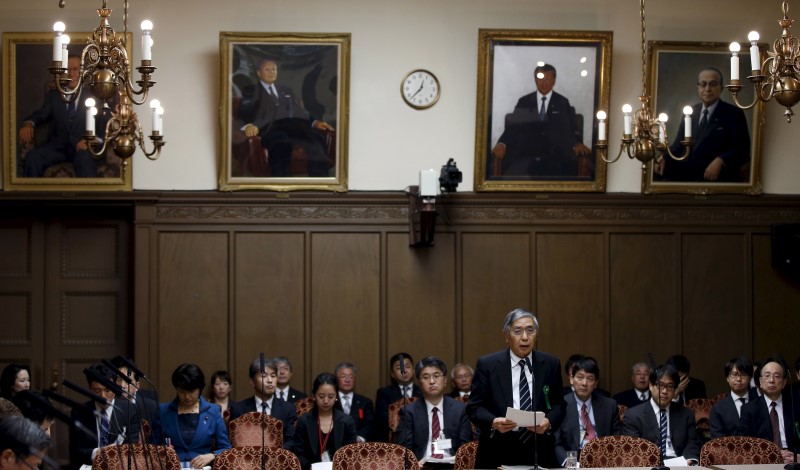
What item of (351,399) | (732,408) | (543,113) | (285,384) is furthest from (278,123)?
(732,408)

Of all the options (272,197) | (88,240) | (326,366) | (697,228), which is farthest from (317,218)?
(697,228)

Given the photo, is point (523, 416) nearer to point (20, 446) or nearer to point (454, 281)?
point (20, 446)

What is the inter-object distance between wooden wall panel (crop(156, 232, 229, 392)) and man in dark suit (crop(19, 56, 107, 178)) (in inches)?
43.7

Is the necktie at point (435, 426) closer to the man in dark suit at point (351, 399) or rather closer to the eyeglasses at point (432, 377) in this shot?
the eyeglasses at point (432, 377)

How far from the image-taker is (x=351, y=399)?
10211 millimetres

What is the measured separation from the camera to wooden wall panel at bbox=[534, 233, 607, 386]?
11.1 meters

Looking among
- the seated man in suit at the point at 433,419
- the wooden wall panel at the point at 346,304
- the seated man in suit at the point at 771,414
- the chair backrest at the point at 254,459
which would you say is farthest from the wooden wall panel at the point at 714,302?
the chair backrest at the point at 254,459

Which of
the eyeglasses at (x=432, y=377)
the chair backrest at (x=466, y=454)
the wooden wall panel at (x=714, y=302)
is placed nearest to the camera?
the chair backrest at (x=466, y=454)

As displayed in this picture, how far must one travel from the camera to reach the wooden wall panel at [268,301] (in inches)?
423

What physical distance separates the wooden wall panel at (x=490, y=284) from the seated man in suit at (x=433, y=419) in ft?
8.10

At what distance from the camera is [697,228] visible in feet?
37.0

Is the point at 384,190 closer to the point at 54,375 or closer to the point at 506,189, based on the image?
→ the point at 506,189

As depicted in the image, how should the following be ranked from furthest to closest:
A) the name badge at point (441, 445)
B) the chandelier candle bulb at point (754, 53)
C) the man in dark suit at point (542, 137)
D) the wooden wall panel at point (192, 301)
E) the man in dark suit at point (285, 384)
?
the man in dark suit at point (542, 137) < the wooden wall panel at point (192, 301) < the man in dark suit at point (285, 384) < the name badge at point (441, 445) < the chandelier candle bulb at point (754, 53)

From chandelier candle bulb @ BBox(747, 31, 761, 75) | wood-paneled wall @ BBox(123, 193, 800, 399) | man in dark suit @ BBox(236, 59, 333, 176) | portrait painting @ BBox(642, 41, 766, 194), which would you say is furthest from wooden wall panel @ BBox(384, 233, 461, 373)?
chandelier candle bulb @ BBox(747, 31, 761, 75)
